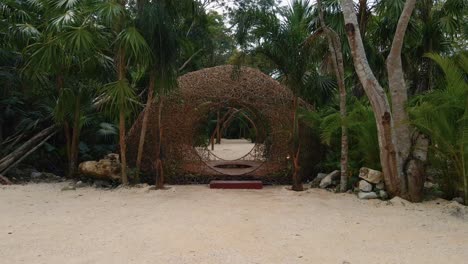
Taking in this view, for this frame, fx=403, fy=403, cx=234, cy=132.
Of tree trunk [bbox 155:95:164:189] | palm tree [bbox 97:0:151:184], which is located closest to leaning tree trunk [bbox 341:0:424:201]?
palm tree [bbox 97:0:151:184]

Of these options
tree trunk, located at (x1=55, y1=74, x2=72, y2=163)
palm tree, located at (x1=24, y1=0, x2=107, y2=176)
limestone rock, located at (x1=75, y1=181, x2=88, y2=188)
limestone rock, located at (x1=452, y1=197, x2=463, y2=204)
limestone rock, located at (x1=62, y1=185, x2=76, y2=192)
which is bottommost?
limestone rock, located at (x1=62, y1=185, x2=76, y2=192)

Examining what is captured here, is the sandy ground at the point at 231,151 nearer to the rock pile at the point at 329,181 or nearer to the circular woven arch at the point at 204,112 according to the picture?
the circular woven arch at the point at 204,112

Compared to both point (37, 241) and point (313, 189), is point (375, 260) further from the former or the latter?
point (313, 189)

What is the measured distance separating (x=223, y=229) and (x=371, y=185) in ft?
10.6

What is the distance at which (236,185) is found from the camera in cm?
815

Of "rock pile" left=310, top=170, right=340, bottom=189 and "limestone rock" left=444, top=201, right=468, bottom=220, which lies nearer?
"limestone rock" left=444, top=201, right=468, bottom=220

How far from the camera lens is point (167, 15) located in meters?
7.49

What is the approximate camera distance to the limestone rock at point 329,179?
310 inches

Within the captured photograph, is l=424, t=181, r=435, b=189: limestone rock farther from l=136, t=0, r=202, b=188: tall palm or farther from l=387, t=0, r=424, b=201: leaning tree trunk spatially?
l=136, t=0, r=202, b=188: tall palm

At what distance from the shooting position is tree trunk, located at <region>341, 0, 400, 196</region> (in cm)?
633

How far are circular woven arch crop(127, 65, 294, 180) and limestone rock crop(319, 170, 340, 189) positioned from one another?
1138 mm

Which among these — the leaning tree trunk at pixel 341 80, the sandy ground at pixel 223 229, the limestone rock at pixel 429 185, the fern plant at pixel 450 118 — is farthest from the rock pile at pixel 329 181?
the fern plant at pixel 450 118

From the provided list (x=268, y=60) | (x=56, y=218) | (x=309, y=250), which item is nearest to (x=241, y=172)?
(x=268, y=60)

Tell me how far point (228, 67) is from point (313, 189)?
3.37 m
